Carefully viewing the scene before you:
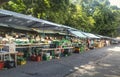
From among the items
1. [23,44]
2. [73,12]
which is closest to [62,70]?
[23,44]

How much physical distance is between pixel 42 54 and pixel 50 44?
2932 millimetres

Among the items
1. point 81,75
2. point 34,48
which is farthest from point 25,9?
point 81,75

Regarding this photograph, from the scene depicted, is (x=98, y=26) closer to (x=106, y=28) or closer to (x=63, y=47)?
(x=106, y=28)

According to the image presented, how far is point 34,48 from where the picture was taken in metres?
21.9

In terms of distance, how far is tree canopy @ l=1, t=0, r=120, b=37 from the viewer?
34.5 m

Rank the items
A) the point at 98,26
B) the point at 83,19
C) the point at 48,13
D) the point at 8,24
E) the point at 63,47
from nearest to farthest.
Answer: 1. the point at 8,24
2. the point at 63,47
3. the point at 48,13
4. the point at 83,19
5. the point at 98,26

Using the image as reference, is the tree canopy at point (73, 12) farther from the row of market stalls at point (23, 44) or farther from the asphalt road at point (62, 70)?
the asphalt road at point (62, 70)

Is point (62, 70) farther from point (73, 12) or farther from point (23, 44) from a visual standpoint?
point (73, 12)

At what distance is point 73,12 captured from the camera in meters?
45.6

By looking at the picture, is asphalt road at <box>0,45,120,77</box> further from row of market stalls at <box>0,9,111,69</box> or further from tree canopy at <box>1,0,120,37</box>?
tree canopy at <box>1,0,120,37</box>

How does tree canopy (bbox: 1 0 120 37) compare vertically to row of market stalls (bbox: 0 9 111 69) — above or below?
above

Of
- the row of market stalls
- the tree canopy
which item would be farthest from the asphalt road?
the tree canopy

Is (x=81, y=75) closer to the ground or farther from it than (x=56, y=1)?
closer to the ground

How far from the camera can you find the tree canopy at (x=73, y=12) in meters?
34.5
